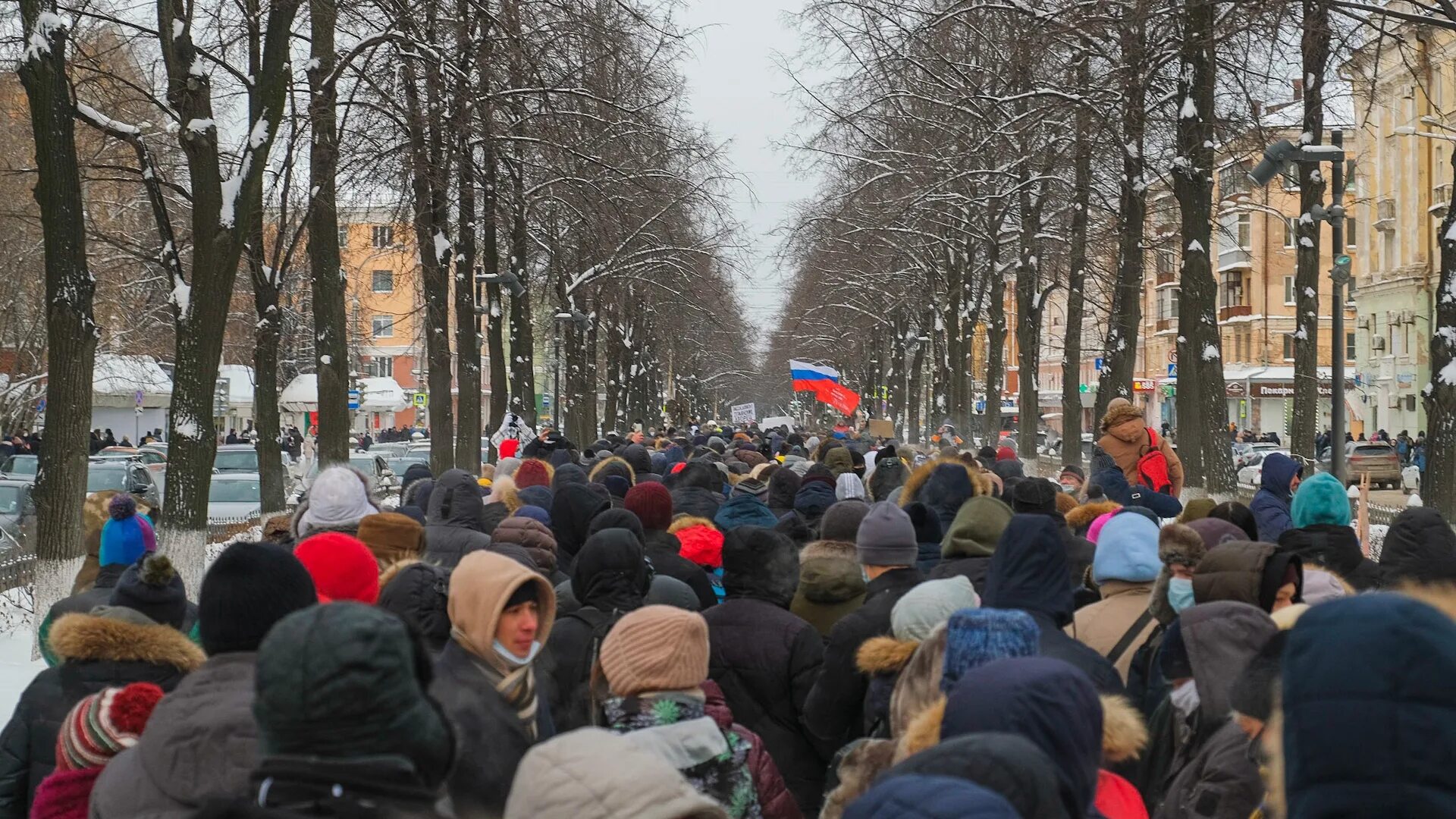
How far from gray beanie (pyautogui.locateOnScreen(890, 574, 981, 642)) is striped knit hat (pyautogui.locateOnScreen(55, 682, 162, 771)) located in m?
2.27

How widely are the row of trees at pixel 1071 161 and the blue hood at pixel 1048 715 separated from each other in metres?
11.8

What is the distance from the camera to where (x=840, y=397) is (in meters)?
47.0

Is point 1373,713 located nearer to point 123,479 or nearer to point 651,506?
point 651,506

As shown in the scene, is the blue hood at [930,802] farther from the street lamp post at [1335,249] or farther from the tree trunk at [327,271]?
the tree trunk at [327,271]

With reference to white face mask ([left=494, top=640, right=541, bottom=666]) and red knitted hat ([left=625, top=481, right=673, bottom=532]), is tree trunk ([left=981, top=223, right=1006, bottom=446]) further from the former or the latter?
white face mask ([left=494, top=640, right=541, bottom=666])

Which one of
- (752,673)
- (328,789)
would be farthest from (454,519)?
(328,789)

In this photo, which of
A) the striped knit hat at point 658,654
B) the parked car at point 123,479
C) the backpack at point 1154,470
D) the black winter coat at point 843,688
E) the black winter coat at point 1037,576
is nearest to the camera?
the striped knit hat at point 658,654

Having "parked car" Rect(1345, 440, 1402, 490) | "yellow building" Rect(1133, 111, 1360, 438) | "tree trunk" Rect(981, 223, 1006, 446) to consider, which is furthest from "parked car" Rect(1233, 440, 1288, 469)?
"yellow building" Rect(1133, 111, 1360, 438)

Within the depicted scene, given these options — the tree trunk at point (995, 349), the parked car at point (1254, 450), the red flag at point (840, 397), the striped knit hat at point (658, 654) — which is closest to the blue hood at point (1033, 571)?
the striped knit hat at point (658, 654)

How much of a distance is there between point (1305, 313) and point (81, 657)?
2193 centimetres

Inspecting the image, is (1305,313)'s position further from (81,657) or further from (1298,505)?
(81,657)

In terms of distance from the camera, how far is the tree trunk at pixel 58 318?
43.9 ft

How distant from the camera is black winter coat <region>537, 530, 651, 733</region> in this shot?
606cm

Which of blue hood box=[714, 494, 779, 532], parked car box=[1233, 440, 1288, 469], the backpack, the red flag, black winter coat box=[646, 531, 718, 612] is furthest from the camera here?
parked car box=[1233, 440, 1288, 469]
